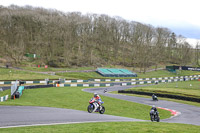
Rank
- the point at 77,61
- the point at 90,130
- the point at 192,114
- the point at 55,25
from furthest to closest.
Answer: the point at 55,25, the point at 77,61, the point at 192,114, the point at 90,130

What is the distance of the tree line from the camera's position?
92.7 m

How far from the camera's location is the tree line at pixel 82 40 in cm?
9269

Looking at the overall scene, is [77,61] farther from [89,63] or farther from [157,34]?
[157,34]

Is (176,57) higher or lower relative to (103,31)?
lower

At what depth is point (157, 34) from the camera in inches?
5581

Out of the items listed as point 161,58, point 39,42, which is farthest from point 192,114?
point 161,58

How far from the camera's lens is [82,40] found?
117312 mm

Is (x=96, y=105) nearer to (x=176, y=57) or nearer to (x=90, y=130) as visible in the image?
(x=90, y=130)

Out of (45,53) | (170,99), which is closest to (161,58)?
(45,53)

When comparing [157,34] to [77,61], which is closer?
[77,61]

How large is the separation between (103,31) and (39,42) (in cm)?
4269

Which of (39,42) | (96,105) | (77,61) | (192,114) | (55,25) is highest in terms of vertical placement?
(55,25)

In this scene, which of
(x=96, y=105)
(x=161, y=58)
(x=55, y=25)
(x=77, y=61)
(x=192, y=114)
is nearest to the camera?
(x=96, y=105)

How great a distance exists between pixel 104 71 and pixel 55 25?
3635 centimetres
